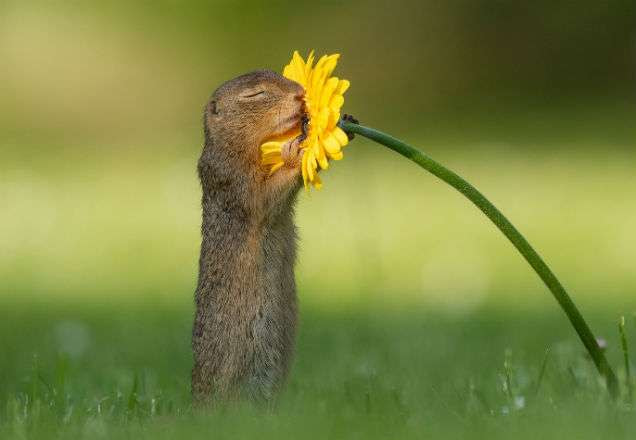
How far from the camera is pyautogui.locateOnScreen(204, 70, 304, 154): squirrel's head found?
16.3ft

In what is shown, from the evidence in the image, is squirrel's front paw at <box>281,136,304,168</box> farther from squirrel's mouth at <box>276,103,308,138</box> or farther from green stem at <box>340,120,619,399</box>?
green stem at <box>340,120,619,399</box>

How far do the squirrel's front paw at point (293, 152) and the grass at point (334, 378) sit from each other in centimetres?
88

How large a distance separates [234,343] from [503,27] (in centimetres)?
1663

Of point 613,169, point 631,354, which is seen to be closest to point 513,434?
point 631,354

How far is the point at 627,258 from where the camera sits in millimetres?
9984

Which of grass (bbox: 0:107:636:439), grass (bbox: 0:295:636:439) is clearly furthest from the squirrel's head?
grass (bbox: 0:295:636:439)

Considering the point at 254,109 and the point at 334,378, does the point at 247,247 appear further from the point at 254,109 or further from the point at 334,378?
the point at 334,378

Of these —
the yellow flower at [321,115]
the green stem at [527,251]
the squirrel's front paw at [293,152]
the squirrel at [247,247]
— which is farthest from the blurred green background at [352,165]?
the green stem at [527,251]

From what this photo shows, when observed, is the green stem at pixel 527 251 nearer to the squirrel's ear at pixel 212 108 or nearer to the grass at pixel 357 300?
the grass at pixel 357 300

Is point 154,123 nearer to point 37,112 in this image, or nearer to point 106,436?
point 37,112

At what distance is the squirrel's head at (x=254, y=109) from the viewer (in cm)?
496

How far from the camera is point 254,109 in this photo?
5113 millimetres

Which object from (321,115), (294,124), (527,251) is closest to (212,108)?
(294,124)

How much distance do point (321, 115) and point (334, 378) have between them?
177cm
